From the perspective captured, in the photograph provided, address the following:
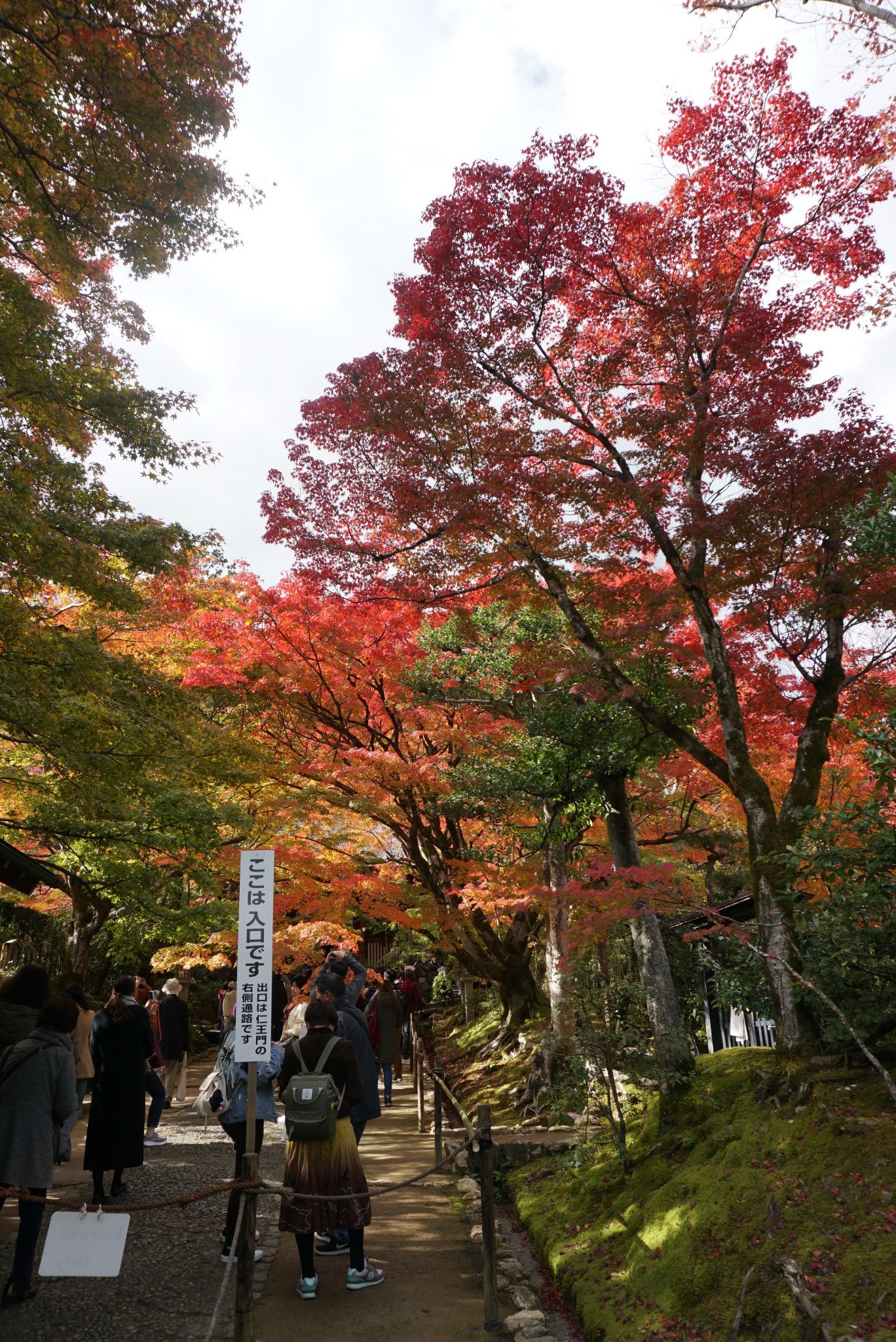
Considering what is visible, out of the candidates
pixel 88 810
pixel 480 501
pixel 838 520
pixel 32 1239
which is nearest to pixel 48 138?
pixel 480 501

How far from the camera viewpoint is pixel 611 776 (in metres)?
8.48

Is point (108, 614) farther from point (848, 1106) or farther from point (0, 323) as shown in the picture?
point (848, 1106)

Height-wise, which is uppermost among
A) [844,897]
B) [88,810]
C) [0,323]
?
[0,323]

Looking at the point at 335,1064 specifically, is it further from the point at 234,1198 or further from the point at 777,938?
the point at 777,938

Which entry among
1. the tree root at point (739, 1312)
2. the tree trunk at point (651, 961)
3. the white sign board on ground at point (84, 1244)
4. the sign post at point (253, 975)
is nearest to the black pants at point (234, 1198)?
the sign post at point (253, 975)

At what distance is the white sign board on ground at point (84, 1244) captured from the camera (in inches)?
147

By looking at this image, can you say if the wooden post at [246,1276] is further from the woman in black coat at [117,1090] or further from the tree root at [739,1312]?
the woman in black coat at [117,1090]

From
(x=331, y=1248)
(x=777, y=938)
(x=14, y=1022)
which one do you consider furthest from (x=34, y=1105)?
(x=777, y=938)

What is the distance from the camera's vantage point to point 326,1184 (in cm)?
491

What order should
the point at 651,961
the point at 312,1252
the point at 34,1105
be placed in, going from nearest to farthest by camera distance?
1. the point at 34,1105
2. the point at 312,1252
3. the point at 651,961

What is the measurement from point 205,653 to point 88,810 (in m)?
5.13

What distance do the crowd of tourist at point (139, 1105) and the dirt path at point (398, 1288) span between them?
152 mm

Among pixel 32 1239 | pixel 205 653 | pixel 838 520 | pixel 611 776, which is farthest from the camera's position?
pixel 205 653

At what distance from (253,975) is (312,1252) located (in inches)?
73.9
